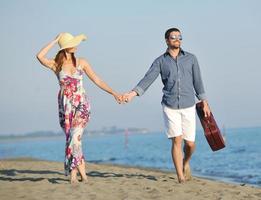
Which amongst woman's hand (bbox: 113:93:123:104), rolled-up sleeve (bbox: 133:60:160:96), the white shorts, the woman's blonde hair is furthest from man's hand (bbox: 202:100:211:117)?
the woman's blonde hair

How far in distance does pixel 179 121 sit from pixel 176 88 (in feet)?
1.58

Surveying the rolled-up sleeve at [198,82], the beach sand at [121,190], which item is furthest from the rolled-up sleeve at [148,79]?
the beach sand at [121,190]

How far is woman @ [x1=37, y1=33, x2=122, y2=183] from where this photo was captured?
777cm

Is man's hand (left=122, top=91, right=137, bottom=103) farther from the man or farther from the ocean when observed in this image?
the ocean

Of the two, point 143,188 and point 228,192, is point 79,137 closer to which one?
point 143,188

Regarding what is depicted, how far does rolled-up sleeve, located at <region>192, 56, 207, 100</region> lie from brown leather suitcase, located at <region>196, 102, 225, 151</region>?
13 centimetres

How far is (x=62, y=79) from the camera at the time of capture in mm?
7762

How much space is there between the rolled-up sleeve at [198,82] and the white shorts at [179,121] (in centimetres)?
30

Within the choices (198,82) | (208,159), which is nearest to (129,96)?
(198,82)

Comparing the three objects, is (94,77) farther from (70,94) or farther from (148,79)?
(148,79)

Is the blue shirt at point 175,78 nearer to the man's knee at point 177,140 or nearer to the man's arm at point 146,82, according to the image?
the man's arm at point 146,82

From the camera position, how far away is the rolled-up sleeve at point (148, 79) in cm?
800

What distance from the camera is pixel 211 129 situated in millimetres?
8461

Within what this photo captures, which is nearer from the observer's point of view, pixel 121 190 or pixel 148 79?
pixel 121 190
